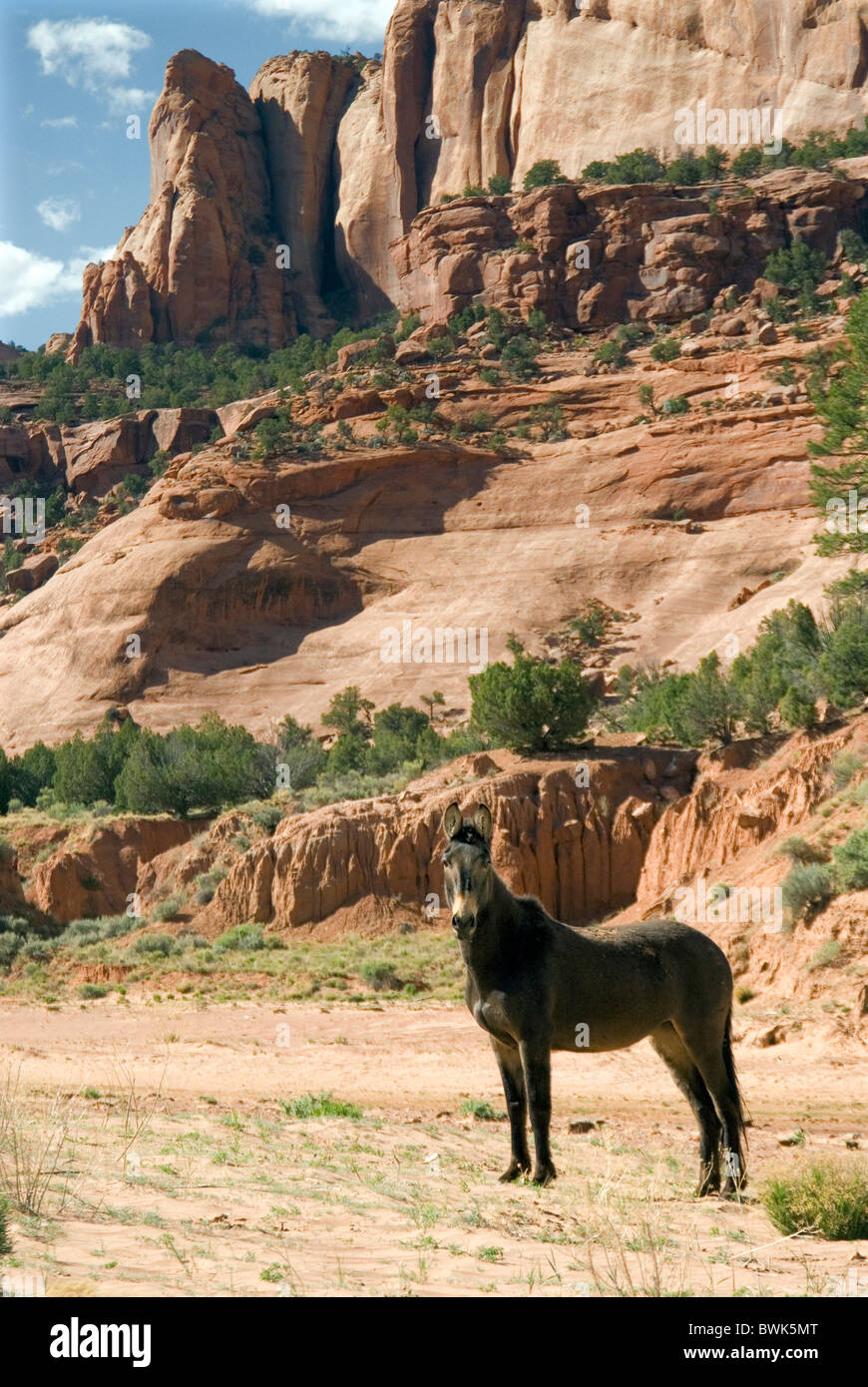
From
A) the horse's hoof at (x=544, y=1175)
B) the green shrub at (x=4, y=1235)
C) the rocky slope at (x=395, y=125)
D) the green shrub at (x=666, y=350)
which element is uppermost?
the rocky slope at (x=395, y=125)

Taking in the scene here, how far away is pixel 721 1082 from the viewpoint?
970 centimetres

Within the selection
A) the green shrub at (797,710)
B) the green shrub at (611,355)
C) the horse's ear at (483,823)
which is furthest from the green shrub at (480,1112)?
the green shrub at (611,355)

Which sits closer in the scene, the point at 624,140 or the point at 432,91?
the point at 624,140

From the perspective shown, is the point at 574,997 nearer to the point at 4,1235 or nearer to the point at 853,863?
the point at 4,1235

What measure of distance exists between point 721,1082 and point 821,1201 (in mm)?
1936

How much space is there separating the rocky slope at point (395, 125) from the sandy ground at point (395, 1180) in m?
102

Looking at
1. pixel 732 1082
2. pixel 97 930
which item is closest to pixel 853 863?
pixel 732 1082

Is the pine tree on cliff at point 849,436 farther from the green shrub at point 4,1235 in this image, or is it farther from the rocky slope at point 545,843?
the green shrub at point 4,1235

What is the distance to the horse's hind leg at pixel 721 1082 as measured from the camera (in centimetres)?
961

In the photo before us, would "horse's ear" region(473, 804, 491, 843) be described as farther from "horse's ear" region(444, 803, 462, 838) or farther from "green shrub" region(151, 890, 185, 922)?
"green shrub" region(151, 890, 185, 922)

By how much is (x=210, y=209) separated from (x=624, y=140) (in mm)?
43583
